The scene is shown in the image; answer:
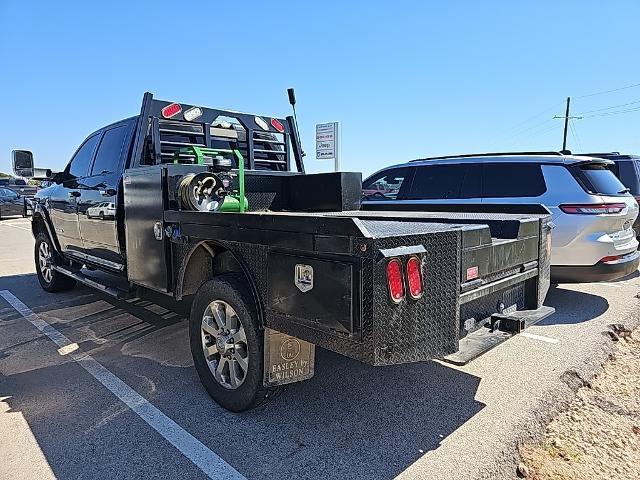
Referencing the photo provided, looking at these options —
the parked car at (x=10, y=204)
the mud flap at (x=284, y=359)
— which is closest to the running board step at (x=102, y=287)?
the mud flap at (x=284, y=359)

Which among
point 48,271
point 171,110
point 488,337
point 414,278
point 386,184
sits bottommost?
point 48,271

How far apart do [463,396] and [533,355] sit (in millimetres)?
1200

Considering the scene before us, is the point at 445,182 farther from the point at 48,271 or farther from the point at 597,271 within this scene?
the point at 48,271

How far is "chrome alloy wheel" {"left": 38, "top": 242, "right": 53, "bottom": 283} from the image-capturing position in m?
6.96

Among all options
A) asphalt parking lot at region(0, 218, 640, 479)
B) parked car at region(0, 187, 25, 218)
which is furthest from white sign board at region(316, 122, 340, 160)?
parked car at region(0, 187, 25, 218)

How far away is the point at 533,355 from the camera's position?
14.3 ft

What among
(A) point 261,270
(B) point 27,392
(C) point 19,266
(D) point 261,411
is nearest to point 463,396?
(D) point 261,411

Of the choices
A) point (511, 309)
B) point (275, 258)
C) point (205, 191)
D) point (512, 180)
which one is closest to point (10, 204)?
point (205, 191)

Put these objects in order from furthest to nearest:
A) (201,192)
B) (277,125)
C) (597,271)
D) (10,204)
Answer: (10,204), (277,125), (597,271), (201,192)

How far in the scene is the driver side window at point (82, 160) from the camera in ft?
19.2

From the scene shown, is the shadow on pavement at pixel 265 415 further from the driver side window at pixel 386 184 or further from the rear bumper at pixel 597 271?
the driver side window at pixel 386 184

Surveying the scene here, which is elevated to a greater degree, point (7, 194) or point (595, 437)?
point (7, 194)

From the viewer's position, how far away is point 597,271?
566cm

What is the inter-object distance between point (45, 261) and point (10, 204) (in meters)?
19.8
